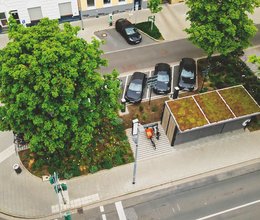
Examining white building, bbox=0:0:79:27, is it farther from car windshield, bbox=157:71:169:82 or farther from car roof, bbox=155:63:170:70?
car windshield, bbox=157:71:169:82

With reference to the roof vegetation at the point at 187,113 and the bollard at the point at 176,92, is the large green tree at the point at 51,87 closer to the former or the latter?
the roof vegetation at the point at 187,113

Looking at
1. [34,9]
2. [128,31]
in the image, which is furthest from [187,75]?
[34,9]

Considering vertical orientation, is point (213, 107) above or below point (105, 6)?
below

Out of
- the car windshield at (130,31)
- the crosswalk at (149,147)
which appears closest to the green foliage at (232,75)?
the crosswalk at (149,147)

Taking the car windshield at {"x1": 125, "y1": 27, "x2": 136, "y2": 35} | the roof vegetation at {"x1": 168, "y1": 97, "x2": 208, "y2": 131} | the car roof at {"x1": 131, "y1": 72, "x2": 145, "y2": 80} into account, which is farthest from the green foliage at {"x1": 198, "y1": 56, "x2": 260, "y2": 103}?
the car windshield at {"x1": 125, "y1": 27, "x2": 136, "y2": 35}

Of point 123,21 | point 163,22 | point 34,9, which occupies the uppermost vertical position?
point 34,9

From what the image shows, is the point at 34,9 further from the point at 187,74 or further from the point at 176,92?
the point at 176,92
